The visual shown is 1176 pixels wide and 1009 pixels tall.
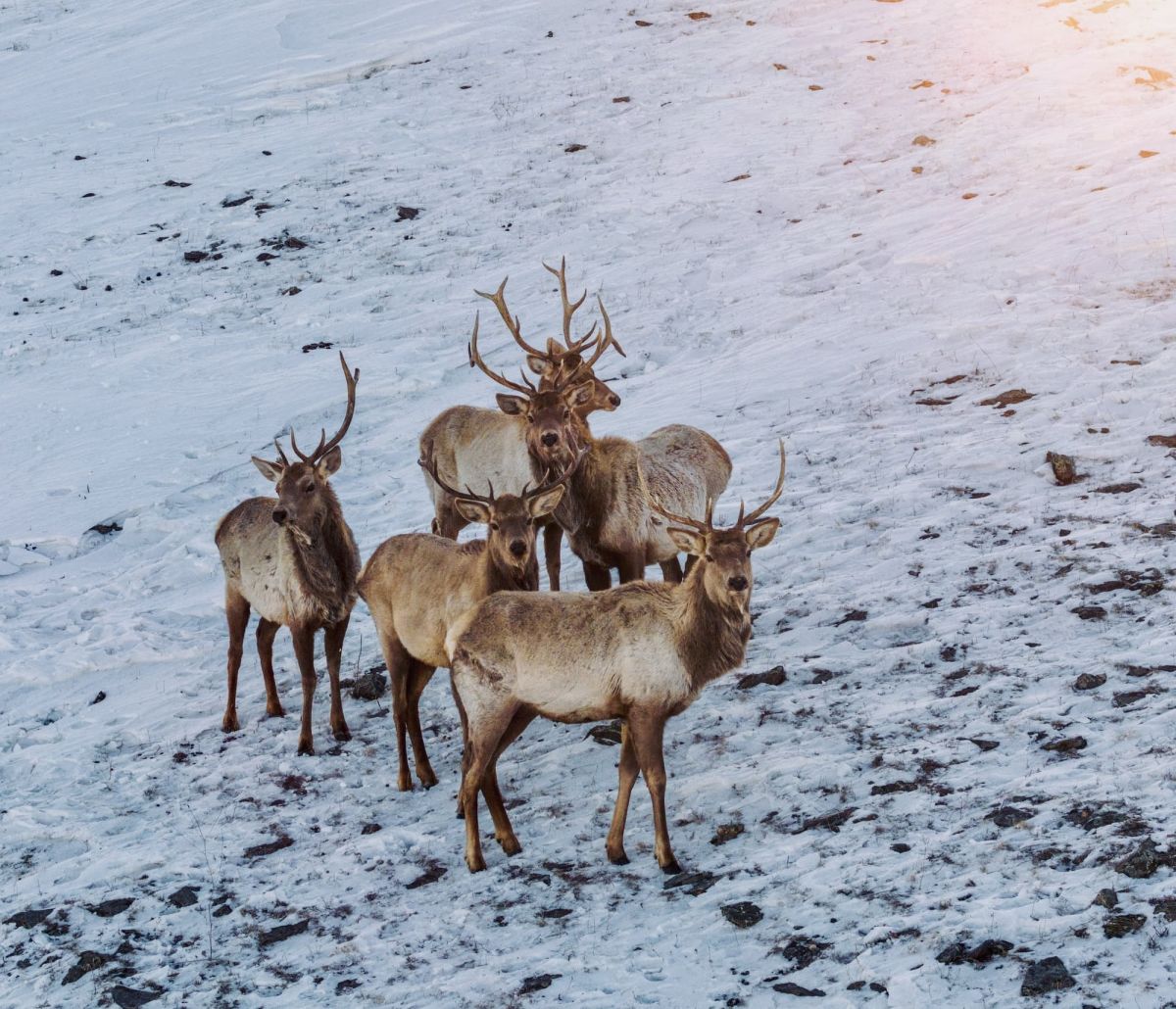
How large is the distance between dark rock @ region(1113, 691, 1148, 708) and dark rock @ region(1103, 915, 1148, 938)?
2.22 meters

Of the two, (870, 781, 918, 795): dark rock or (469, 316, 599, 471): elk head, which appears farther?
(469, 316, 599, 471): elk head

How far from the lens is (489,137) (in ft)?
80.0

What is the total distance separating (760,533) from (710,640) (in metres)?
0.72

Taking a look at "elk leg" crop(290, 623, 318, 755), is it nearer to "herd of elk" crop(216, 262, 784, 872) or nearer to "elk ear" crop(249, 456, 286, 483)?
"herd of elk" crop(216, 262, 784, 872)

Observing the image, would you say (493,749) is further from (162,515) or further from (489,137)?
(489,137)

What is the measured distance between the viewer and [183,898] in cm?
757

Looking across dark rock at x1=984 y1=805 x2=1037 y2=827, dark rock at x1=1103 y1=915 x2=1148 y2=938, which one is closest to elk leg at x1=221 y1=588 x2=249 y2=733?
dark rock at x1=984 y1=805 x2=1037 y2=827

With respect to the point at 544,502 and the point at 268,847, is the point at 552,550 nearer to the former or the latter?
the point at 544,502

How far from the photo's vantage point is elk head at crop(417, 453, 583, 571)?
8.15 m

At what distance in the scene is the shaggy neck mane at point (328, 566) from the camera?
961cm

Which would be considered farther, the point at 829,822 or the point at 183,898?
the point at 183,898

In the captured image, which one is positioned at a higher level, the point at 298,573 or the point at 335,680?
the point at 298,573

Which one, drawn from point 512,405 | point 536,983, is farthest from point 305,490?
point 536,983

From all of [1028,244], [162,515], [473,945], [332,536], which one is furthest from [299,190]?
[473,945]
